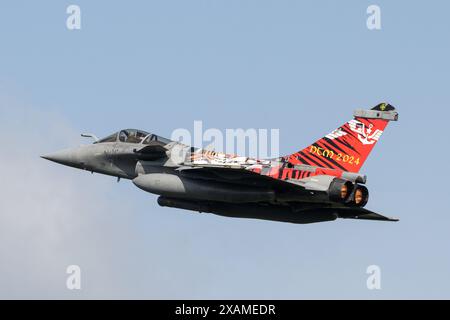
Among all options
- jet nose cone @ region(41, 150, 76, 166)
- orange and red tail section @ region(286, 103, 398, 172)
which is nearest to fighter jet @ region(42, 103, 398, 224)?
orange and red tail section @ region(286, 103, 398, 172)

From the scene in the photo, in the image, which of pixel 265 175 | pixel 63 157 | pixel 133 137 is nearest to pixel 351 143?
pixel 265 175

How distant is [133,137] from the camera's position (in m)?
49.9

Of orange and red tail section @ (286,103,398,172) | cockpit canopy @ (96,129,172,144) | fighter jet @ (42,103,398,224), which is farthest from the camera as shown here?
cockpit canopy @ (96,129,172,144)

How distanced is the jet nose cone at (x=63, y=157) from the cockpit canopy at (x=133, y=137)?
1.17 metres

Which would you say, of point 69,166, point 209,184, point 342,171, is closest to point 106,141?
point 69,166

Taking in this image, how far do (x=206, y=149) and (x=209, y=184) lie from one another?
5.38ft

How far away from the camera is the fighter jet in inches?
1800

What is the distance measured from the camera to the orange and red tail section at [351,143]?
46781 mm

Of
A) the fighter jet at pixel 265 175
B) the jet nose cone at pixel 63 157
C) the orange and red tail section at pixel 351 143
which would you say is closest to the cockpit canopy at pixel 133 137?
the fighter jet at pixel 265 175

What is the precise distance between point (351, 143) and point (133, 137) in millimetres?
7927

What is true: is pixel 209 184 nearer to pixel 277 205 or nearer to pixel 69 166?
pixel 277 205

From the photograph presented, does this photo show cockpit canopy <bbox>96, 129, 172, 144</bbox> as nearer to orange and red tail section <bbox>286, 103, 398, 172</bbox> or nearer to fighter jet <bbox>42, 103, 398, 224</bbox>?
fighter jet <bbox>42, 103, 398, 224</bbox>

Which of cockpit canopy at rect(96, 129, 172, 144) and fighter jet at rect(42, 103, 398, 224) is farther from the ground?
cockpit canopy at rect(96, 129, 172, 144)

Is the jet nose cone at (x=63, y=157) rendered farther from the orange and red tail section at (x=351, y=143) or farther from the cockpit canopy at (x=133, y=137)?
the orange and red tail section at (x=351, y=143)
